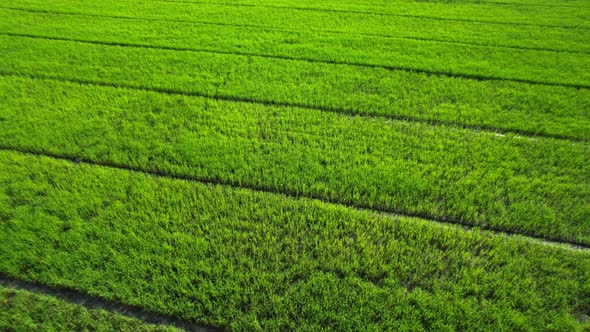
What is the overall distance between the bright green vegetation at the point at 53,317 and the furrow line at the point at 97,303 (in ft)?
0.19

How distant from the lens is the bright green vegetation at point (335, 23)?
26.0 feet

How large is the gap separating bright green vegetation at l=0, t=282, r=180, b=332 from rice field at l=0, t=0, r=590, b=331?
0.7 inches

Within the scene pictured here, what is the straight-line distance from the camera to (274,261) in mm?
3498

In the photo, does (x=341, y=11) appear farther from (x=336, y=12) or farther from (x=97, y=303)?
(x=97, y=303)

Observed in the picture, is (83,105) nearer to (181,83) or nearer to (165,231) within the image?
(181,83)

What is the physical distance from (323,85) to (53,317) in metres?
5.02

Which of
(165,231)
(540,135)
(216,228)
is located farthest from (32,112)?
(540,135)

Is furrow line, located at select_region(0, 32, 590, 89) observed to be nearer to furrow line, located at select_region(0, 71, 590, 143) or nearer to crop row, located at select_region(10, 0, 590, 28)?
furrow line, located at select_region(0, 71, 590, 143)

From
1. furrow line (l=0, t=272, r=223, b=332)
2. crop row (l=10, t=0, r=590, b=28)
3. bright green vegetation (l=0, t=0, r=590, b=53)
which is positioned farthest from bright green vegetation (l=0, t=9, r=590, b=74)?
furrow line (l=0, t=272, r=223, b=332)

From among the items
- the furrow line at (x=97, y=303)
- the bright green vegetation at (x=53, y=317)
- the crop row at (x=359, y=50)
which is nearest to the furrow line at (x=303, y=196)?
the furrow line at (x=97, y=303)

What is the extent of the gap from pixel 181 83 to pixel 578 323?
6.35 metres

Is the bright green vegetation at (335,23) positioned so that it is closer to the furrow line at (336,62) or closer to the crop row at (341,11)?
the crop row at (341,11)

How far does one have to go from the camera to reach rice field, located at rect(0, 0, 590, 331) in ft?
10.5

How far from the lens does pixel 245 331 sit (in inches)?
118
